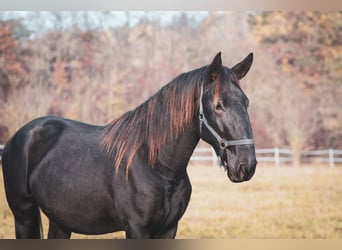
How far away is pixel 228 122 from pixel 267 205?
1.91 m

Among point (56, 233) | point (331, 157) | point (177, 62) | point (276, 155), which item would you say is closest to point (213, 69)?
point (56, 233)

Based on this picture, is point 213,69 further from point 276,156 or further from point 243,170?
point 276,156

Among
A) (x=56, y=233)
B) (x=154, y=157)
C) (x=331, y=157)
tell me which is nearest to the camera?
(x=154, y=157)

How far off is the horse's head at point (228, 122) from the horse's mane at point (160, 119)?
0.23 ft

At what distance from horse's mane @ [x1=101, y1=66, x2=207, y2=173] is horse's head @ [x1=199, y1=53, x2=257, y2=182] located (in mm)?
70

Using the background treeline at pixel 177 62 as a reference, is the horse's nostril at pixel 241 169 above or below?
below

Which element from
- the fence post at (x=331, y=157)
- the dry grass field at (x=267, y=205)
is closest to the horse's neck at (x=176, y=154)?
the dry grass field at (x=267, y=205)

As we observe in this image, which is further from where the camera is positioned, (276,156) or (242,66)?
(276,156)

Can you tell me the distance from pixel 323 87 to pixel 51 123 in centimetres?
241

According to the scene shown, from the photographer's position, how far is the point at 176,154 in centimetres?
240

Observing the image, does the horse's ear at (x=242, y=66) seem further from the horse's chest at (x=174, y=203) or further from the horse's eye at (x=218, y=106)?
the horse's chest at (x=174, y=203)

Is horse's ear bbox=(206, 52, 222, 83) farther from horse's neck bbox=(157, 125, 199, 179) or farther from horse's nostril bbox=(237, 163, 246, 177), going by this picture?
horse's nostril bbox=(237, 163, 246, 177)

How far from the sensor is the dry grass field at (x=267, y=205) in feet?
12.7

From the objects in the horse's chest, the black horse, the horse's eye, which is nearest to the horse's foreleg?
the black horse
